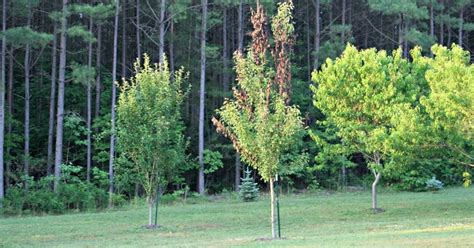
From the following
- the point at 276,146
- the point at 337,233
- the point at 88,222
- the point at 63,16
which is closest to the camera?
the point at 276,146

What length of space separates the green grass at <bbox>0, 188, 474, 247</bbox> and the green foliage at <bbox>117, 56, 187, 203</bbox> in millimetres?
1911

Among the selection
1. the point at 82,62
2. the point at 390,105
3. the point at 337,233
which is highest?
the point at 82,62

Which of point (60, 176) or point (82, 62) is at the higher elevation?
point (82, 62)

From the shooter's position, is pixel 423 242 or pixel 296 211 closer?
pixel 423 242

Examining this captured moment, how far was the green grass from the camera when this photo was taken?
1841 centimetres

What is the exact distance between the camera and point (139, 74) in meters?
23.1

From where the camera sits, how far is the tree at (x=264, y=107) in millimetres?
18766

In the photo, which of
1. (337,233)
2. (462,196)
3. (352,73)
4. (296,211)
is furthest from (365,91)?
(462,196)

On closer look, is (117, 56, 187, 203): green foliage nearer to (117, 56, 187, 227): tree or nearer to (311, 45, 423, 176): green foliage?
(117, 56, 187, 227): tree

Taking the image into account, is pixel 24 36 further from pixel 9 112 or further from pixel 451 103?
pixel 451 103

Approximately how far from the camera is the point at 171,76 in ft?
128

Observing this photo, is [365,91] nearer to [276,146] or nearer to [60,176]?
[276,146]

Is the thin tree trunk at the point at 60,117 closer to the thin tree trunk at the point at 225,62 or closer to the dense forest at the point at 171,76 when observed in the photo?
the dense forest at the point at 171,76

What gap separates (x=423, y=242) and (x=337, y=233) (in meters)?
4.61
